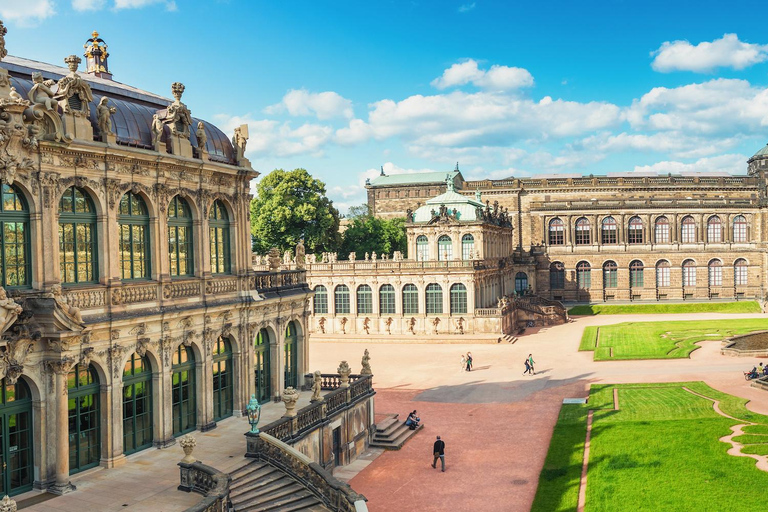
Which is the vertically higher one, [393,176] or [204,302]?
[393,176]

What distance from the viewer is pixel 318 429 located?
89.7 feet

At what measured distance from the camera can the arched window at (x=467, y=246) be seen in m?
70.2

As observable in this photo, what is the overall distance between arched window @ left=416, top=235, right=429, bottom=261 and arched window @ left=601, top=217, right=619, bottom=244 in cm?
3366

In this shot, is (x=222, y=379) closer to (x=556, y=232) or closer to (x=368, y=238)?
(x=368, y=238)

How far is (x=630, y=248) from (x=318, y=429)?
74717 mm

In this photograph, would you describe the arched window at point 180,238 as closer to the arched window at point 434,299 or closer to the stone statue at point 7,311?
the stone statue at point 7,311

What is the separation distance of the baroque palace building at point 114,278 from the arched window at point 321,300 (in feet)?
124

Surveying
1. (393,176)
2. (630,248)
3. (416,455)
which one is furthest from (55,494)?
(393,176)

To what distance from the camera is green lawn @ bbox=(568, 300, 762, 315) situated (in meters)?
81.9

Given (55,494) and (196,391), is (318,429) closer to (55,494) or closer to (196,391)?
(196,391)

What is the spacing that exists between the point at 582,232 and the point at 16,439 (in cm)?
8359

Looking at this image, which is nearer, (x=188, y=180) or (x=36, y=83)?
(x=36, y=83)

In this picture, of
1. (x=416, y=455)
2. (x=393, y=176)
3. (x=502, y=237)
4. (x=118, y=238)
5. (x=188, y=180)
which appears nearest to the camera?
(x=118, y=238)

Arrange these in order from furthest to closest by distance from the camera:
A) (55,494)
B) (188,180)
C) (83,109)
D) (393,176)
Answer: (393,176), (188,180), (83,109), (55,494)
